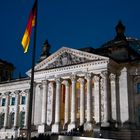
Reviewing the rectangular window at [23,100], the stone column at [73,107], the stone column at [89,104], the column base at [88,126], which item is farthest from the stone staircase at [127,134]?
the rectangular window at [23,100]

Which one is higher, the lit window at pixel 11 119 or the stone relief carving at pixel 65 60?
the stone relief carving at pixel 65 60

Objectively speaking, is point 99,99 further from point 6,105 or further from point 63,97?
point 6,105

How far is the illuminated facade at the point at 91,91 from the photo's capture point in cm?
4906

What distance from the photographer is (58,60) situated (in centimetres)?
5622

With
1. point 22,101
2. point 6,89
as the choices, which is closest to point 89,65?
point 22,101

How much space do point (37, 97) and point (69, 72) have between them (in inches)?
420

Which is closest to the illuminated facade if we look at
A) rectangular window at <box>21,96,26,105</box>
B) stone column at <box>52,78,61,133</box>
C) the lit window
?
stone column at <box>52,78,61,133</box>

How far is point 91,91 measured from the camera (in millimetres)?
50812

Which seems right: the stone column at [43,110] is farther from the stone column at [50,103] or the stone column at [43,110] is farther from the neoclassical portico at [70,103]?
the stone column at [50,103]

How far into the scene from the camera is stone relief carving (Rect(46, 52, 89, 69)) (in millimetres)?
53494

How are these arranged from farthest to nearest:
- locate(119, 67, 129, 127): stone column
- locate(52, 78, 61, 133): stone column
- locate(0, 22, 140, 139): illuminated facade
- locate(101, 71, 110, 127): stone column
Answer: locate(52, 78, 61, 133): stone column
locate(119, 67, 129, 127): stone column
locate(0, 22, 140, 139): illuminated facade
locate(101, 71, 110, 127): stone column

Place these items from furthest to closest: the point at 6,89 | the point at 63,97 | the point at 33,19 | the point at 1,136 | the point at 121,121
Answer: the point at 6,89 < the point at 1,136 < the point at 63,97 < the point at 121,121 < the point at 33,19

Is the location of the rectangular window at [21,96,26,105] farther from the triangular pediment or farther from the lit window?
the triangular pediment

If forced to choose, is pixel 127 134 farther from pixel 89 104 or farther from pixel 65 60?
pixel 65 60
